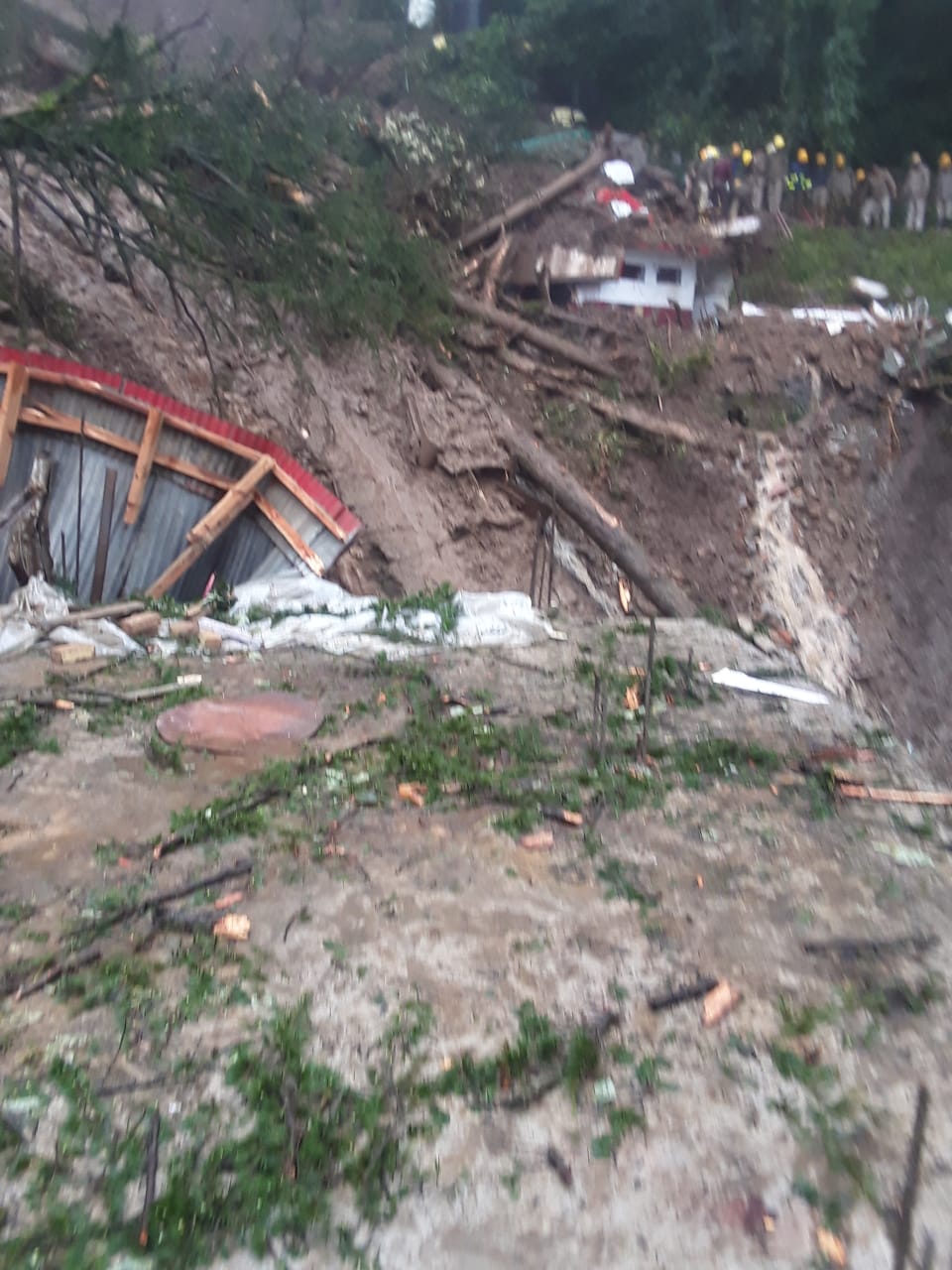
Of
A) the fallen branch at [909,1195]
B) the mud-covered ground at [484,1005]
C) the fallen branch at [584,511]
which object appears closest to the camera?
the fallen branch at [909,1195]

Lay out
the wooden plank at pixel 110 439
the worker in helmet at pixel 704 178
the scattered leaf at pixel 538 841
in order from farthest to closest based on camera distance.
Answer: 1. the worker in helmet at pixel 704 178
2. the wooden plank at pixel 110 439
3. the scattered leaf at pixel 538 841

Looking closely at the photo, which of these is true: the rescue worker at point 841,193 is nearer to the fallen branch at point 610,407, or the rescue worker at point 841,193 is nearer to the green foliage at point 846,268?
the green foliage at point 846,268

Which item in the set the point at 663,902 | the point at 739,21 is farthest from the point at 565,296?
the point at 663,902

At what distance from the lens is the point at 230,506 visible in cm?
830

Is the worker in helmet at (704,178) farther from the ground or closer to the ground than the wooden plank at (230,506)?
farther from the ground

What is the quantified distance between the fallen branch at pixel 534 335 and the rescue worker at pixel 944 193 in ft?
31.5

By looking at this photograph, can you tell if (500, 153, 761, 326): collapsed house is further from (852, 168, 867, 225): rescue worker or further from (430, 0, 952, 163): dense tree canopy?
(430, 0, 952, 163): dense tree canopy

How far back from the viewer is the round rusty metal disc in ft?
16.0

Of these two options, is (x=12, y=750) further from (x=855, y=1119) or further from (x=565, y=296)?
(x=565, y=296)

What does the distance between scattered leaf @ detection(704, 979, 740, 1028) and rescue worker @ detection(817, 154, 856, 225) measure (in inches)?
802

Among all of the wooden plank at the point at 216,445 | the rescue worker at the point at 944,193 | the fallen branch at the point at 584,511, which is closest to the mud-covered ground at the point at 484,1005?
the wooden plank at the point at 216,445

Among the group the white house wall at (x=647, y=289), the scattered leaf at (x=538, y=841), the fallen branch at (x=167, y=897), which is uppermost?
the white house wall at (x=647, y=289)

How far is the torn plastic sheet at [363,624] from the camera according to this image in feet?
22.3

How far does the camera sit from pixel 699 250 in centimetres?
1661
